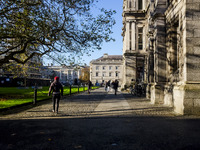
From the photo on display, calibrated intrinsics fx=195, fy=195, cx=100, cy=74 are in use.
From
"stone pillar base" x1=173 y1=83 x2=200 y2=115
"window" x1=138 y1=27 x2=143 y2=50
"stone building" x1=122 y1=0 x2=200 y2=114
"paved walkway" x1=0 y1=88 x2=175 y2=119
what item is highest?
"window" x1=138 y1=27 x2=143 y2=50

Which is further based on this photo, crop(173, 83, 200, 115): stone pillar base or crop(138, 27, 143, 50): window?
crop(138, 27, 143, 50): window

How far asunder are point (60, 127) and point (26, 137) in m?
1.28

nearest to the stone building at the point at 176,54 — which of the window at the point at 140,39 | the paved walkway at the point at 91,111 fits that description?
the paved walkway at the point at 91,111

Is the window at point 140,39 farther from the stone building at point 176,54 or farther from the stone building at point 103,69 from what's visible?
the stone building at point 103,69

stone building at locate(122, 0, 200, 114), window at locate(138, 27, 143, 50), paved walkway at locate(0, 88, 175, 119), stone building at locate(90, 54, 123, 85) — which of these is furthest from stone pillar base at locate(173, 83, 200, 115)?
stone building at locate(90, 54, 123, 85)

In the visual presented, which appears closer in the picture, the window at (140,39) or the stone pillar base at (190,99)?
the stone pillar base at (190,99)

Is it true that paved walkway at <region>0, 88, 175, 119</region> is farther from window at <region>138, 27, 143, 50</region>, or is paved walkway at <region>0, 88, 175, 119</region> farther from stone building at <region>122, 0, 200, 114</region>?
window at <region>138, 27, 143, 50</region>

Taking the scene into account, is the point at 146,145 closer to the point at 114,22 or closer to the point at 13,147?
the point at 13,147

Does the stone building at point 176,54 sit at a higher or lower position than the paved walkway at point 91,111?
higher

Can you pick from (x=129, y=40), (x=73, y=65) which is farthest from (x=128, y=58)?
(x=73, y=65)

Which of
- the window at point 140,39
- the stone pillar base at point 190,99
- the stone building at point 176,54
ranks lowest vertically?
the stone pillar base at point 190,99

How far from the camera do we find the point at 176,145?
13.4ft

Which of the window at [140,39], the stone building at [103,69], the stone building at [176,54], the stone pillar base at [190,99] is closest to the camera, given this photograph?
the stone pillar base at [190,99]

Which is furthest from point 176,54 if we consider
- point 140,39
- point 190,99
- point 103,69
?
point 103,69
